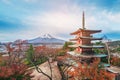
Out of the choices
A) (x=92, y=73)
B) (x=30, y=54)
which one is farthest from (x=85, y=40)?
(x=30, y=54)

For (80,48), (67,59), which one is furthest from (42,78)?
(80,48)

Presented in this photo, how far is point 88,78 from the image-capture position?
20641mm

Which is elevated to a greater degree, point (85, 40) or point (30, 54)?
point (85, 40)

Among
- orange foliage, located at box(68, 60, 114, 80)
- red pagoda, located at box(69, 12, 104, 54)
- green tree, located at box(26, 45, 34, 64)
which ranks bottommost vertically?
orange foliage, located at box(68, 60, 114, 80)

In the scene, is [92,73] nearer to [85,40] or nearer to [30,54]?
[85,40]

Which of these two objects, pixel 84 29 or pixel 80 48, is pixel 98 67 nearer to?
pixel 80 48

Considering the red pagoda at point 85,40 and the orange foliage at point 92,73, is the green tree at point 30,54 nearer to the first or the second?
the red pagoda at point 85,40

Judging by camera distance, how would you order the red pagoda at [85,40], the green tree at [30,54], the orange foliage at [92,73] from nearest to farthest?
1. the orange foliage at [92,73]
2. the red pagoda at [85,40]
3. the green tree at [30,54]

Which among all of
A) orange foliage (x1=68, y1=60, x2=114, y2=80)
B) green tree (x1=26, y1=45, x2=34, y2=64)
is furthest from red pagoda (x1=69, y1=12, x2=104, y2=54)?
green tree (x1=26, y1=45, x2=34, y2=64)

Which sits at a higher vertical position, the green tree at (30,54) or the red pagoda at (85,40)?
the red pagoda at (85,40)

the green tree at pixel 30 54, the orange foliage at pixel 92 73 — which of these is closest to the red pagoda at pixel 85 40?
the orange foliage at pixel 92 73

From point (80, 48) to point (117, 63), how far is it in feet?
32.8

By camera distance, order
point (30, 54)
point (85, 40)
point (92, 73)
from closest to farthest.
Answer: point (92, 73)
point (85, 40)
point (30, 54)

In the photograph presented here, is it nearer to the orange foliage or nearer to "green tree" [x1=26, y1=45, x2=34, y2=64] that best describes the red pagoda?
the orange foliage
